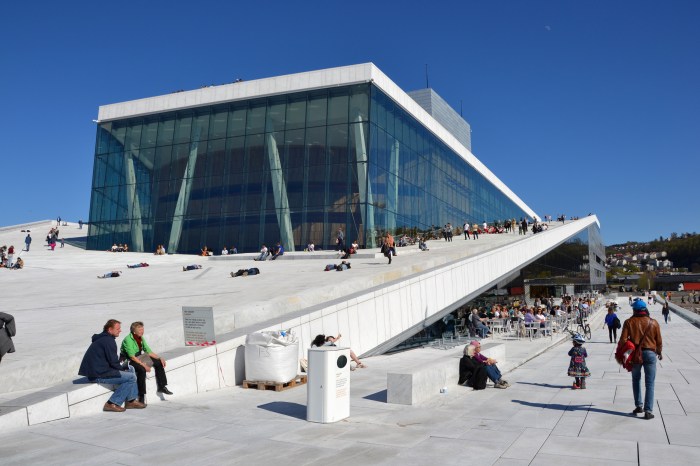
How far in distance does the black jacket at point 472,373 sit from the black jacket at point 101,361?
5.99m

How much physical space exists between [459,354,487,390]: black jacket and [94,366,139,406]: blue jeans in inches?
226

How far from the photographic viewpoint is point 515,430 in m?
7.03

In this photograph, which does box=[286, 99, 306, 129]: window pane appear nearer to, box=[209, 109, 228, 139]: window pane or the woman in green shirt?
box=[209, 109, 228, 139]: window pane

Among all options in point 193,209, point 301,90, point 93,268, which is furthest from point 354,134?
point 93,268

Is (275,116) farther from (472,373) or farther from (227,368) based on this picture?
(472,373)

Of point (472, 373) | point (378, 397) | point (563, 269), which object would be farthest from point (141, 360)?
point (563, 269)

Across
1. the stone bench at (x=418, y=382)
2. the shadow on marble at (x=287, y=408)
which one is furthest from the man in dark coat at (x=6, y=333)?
the stone bench at (x=418, y=382)

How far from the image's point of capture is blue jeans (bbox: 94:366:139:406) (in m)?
7.97

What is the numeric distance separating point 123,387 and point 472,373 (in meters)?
6.03

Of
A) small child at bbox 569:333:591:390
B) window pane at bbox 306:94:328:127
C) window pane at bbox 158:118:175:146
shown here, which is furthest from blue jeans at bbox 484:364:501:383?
window pane at bbox 158:118:175:146

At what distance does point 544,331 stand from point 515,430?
55.0 feet

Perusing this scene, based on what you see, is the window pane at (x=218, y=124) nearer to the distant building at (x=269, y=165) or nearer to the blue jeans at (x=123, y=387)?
the distant building at (x=269, y=165)

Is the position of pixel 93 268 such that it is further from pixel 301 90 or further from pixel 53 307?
pixel 301 90

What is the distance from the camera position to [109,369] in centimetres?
796
